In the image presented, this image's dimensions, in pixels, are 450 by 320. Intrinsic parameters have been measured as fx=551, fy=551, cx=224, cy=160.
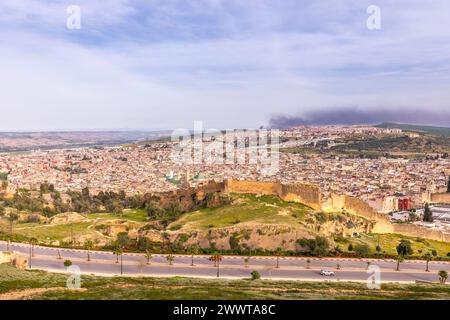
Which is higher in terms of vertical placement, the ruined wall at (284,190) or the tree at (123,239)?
the ruined wall at (284,190)

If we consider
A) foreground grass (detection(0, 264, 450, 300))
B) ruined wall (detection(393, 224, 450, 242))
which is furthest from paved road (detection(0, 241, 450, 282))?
ruined wall (detection(393, 224, 450, 242))

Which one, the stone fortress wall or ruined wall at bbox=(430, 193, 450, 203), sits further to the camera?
ruined wall at bbox=(430, 193, 450, 203)

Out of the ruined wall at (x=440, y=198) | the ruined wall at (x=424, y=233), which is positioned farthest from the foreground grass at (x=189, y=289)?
the ruined wall at (x=440, y=198)

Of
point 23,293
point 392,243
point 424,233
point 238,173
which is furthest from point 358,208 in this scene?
point 23,293

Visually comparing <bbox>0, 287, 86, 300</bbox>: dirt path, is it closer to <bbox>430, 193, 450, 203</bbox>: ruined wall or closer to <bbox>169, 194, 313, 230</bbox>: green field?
<bbox>169, 194, 313, 230</bbox>: green field

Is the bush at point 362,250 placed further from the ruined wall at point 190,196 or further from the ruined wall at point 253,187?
the ruined wall at point 190,196

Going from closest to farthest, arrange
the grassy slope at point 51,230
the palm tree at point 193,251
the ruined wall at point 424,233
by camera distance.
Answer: the palm tree at point 193,251, the grassy slope at point 51,230, the ruined wall at point 424,233
